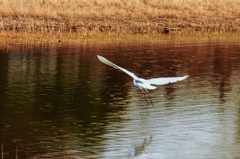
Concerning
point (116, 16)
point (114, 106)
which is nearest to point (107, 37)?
point (116, 16)

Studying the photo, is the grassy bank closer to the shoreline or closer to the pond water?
the shoreline

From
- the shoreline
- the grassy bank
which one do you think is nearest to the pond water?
the shoreline

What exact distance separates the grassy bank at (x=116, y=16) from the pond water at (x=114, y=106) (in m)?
5.22

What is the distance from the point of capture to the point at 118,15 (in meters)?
46.5

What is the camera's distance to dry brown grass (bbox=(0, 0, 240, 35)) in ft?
139

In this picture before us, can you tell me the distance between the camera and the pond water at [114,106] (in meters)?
16.8

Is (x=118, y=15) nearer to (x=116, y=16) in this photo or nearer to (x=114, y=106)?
(x=116, y=16)

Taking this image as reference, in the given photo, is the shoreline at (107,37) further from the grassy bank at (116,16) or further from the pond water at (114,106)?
the pond water at (114,106)

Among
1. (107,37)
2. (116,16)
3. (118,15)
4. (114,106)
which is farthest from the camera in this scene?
(118,15)

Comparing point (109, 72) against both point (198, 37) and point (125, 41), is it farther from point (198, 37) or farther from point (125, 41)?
point (198, 37)

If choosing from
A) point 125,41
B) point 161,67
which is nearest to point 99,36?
point 125,41

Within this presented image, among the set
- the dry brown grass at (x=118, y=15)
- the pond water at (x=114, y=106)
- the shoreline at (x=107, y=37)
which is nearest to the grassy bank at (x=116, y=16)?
the dry brown grass at (x=118, y=15)

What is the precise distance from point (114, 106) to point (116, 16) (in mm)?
24484

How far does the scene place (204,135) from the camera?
18.1m
